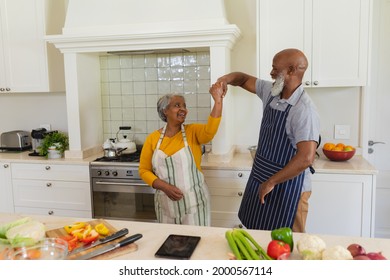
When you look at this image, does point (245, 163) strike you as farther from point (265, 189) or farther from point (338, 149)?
point (265, 189)

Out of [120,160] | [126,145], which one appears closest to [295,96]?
[120,160]

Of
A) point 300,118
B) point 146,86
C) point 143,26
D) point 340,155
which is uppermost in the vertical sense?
point 143,26

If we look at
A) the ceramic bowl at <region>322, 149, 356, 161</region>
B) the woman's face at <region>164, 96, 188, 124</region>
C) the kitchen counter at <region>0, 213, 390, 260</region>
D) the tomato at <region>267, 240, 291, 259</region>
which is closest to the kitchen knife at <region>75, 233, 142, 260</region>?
the kitchen counter at <region>0, 213, 390, 260</region>

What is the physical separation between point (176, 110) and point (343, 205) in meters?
1.37

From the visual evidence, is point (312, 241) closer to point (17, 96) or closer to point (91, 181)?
point (91, 181)

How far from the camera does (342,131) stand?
3215 mm

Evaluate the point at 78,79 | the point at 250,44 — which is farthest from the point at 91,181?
the point at 250,44

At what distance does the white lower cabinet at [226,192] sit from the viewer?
9.38 ft

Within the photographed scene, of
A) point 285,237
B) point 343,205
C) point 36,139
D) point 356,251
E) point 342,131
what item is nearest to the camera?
point 356,251
